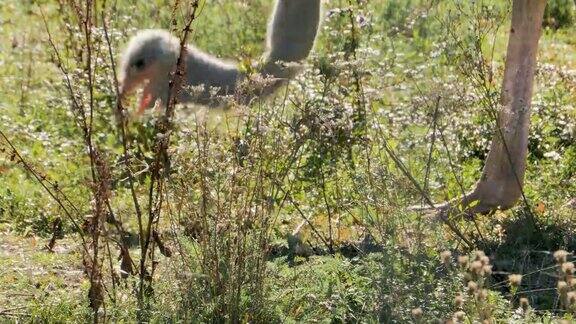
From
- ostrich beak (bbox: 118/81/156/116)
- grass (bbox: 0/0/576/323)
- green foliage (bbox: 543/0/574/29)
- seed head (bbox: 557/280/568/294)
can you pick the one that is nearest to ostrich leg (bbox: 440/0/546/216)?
grass (bbox: 0/0/576/323)

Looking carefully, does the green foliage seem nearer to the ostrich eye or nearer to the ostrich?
the ostrich

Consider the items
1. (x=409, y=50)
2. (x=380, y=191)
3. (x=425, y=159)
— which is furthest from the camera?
(x=409, y=50)

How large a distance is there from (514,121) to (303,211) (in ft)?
3.77

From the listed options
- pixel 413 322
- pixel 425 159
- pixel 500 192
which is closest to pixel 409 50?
pixel 500 192

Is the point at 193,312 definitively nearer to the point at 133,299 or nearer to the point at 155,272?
the point at 133,299

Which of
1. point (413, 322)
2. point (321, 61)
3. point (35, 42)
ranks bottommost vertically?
point (413, 322)

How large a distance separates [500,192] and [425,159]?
797 millimetres

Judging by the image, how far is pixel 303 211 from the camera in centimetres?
659

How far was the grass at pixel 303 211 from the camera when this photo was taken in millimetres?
4672

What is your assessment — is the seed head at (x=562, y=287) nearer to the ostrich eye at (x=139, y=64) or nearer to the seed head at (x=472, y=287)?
the seed head at (x=472, y=287)

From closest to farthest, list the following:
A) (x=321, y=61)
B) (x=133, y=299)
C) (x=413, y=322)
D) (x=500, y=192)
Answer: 1. (x=413, y=322)
2. (x=133, y=299)
3. (x=500, y=192)
4. (x=321, y=61)

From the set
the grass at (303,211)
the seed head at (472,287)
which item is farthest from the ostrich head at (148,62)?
the seed head at (472,287)

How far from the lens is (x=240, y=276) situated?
15.1ft

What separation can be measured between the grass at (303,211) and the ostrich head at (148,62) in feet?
0.70
